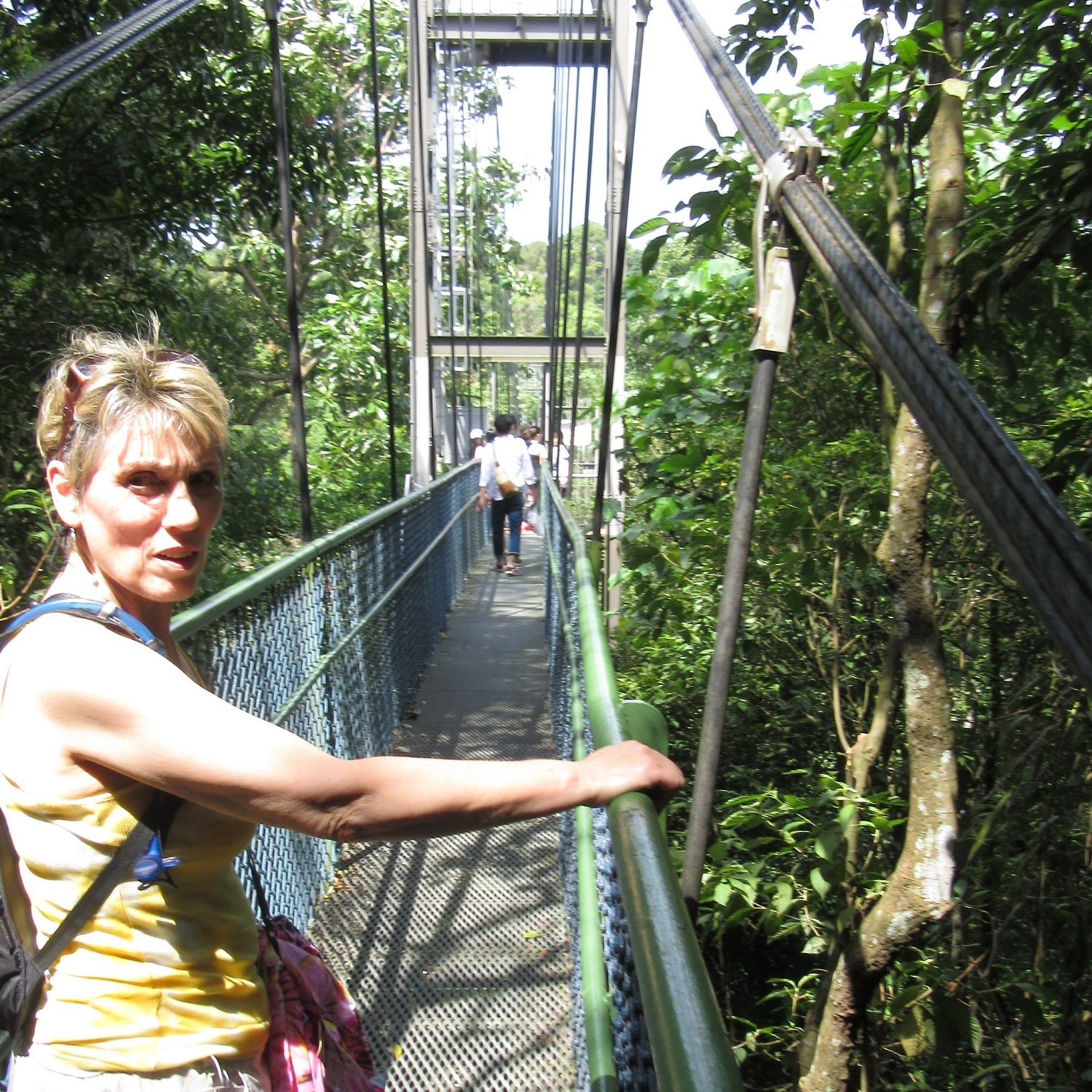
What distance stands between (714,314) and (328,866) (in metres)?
2.22

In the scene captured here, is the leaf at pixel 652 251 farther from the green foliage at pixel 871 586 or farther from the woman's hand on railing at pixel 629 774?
the woman's hand on railing at pixel 629 774

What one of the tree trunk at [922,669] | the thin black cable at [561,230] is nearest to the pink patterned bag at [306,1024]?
the tree trunk at [922,669]

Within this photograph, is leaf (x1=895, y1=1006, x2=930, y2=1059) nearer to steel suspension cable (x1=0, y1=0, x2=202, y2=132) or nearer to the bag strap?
the bag strap

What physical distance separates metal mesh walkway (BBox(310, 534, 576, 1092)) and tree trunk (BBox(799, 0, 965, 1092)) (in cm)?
74

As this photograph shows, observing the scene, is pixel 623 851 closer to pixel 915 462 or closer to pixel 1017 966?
pixel 915 462

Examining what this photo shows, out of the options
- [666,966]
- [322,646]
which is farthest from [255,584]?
[666,966]

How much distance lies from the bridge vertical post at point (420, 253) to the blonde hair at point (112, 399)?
9563 mm

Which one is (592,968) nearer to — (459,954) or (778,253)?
(778,253)

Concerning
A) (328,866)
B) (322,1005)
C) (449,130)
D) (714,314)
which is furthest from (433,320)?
(322,1005)

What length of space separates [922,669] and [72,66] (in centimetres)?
223

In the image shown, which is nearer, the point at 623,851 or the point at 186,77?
the point at 623,851

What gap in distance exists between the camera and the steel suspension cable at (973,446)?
716mm

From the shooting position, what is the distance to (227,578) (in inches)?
286

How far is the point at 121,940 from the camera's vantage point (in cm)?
111
